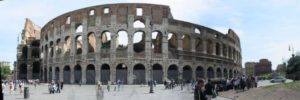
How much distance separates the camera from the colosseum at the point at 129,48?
52.8 metres

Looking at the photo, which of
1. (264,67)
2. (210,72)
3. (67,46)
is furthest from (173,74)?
(264,67)

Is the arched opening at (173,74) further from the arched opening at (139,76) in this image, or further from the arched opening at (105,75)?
the arched opening at (105,75)

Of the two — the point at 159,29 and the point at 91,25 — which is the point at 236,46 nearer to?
the point at 159,29

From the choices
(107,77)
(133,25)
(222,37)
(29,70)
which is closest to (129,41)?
(133,25)

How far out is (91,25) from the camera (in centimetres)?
5500

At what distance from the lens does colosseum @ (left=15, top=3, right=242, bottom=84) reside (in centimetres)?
5281

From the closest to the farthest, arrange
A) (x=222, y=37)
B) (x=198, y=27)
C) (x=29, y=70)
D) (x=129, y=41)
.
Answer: (x=129, y=41)
(x=198, y=27)
(x=222, y=37)
(x=29, y=70)

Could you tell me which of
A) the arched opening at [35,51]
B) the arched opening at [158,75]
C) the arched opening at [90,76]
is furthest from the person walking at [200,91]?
the arched opening at [35,51]

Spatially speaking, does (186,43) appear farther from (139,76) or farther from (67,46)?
(67,46)

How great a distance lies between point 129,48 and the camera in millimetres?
52562

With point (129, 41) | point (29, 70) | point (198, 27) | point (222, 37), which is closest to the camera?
point (129, 41)

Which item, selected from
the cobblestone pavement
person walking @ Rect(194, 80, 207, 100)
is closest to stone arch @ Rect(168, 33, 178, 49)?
the cobblestone pavement

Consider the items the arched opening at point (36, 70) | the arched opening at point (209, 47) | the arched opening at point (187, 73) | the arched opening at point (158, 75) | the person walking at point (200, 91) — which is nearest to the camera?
the person walking at point (200, 91)

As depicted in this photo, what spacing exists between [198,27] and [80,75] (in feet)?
64.2
